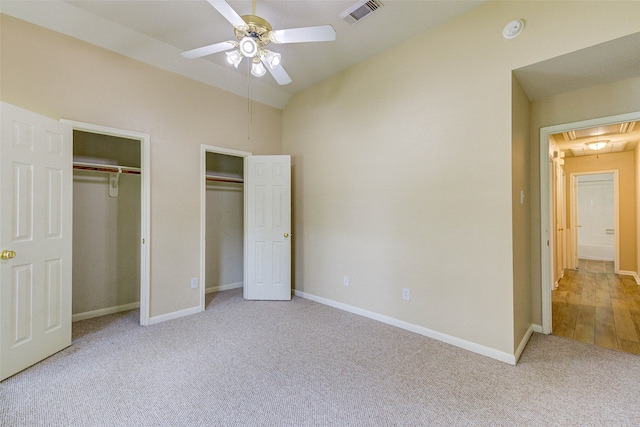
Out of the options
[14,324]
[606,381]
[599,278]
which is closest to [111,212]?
[14,324]

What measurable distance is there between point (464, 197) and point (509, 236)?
49 centimetres

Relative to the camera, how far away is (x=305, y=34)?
76.9 inches

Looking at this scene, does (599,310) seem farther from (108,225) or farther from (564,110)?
(108,225)

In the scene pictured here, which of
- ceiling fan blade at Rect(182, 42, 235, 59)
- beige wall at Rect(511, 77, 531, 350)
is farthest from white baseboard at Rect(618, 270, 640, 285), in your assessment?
ceiling fan blade at Rect(182, 42, 235, 59)

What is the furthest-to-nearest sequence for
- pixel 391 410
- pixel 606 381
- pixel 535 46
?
pixel 535 46 < pixel 606 381 < pixel 391 410

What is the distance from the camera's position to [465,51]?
2.49 m

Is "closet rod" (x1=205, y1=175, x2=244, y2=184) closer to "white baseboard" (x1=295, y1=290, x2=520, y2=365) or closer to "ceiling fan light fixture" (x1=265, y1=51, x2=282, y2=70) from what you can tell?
"white baseboard" (x1=295, y1=290, x2=520, y2=365)

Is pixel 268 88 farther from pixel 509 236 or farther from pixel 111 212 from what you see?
pixel 509 236

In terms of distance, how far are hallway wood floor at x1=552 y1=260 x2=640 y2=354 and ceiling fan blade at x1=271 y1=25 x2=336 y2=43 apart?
3.61 metres

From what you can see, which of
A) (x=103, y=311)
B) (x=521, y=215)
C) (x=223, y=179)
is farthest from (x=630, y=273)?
(x=103, y=311)

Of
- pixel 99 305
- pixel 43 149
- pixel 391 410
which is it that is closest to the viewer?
pixel 391 410

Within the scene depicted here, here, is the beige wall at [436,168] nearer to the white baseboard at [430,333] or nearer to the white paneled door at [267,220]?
the white baseboard at [430,333]

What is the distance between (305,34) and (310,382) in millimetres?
2553

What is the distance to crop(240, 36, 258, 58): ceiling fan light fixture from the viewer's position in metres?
1.99
